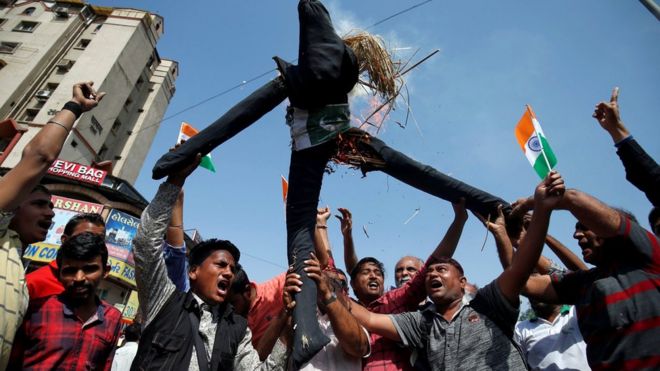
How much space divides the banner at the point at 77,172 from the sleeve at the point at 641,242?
24663mm

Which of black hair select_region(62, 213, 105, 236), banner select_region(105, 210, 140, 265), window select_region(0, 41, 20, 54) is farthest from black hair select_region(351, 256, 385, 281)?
window select_region(0, 41, 20, 54)

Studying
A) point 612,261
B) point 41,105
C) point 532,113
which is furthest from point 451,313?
point 41,105

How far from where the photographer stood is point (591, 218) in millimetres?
2180

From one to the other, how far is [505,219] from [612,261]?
87cm

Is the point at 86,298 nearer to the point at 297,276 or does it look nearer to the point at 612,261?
the point at 297,276

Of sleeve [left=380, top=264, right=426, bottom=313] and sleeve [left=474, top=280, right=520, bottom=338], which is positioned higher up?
sleeve [left=380, top=264, right=426, bottom=313]

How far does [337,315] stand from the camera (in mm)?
2582

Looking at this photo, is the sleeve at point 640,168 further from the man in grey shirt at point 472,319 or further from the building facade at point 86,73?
the building facade at point 86,73

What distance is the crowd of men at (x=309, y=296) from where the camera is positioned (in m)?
2.11

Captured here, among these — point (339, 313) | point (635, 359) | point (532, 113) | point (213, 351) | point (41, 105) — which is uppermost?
point (41, 105)

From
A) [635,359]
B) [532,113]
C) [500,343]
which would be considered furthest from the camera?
[532,113]

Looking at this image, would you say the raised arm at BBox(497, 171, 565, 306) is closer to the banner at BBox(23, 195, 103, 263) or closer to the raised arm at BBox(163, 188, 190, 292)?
the raised arm at BBox(163, 188, 190, 292)

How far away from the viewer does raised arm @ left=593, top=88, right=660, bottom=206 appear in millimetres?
2689

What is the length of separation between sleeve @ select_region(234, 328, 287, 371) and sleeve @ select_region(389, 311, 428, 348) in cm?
89
